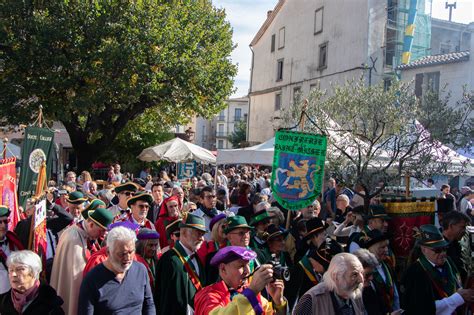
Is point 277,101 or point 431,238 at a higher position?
point 277,101

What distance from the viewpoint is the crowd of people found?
369 centimetres

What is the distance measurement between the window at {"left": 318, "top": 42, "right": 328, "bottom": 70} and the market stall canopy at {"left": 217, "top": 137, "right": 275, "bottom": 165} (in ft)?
61.9

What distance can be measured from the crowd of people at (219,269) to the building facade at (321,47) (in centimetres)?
1525

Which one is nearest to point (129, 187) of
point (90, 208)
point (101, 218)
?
point (90, 208)

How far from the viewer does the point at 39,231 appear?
559 cm

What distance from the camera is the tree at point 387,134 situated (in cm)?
818

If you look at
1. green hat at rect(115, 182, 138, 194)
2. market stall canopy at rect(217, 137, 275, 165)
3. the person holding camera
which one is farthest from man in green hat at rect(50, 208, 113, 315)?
market stall canopy at rect(217, 137, 275, 165)

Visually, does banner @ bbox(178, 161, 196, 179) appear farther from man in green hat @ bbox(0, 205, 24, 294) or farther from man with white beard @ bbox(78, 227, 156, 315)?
man with white beard @ bbox(78, 227, 156, 315)

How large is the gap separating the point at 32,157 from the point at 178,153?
440 inches

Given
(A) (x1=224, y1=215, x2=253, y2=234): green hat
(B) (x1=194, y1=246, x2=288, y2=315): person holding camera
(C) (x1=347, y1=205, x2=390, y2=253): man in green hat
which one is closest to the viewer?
(B) (x1=194, y1=246, x2=288, y2=315): person holding camera

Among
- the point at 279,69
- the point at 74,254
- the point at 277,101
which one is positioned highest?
the point at 279,69

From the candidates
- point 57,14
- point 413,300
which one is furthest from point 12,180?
point 57,14

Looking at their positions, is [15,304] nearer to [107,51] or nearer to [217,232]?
[217,232]

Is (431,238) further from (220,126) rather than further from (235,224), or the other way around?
(220,126)
